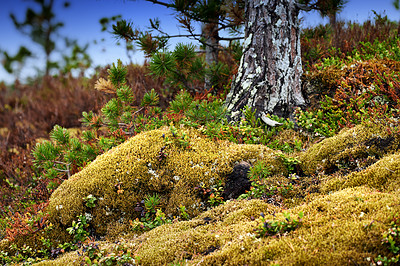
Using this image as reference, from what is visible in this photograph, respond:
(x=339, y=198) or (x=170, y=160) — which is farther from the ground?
(x=170, y=160)

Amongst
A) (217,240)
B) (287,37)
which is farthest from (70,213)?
(287,37)

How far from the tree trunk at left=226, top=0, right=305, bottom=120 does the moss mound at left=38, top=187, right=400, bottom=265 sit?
238 cm

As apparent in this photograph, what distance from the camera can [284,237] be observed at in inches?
86.5

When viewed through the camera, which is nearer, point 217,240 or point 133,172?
point 217,240

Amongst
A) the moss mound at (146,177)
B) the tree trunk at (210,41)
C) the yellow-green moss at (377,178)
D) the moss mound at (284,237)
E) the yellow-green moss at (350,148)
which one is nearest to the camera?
the moss mound at (284,237)

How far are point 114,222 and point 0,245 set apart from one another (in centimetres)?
145

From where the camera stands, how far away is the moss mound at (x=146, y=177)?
11.3 ft

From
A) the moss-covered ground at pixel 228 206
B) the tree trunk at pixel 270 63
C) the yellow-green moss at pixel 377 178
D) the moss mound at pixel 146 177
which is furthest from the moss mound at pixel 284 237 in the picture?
the tree trunk at pixel 270 63

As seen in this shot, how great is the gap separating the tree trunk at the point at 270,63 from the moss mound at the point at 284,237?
2379 mm

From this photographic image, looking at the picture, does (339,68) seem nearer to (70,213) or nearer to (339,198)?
(339,198)

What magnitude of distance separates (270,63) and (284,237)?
346 centimetres

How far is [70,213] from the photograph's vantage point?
11.3 feet

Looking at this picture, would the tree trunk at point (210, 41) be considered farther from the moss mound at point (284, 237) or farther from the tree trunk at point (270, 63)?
the moss mound at point (284, 237)

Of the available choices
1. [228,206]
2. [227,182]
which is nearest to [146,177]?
[227,182]
